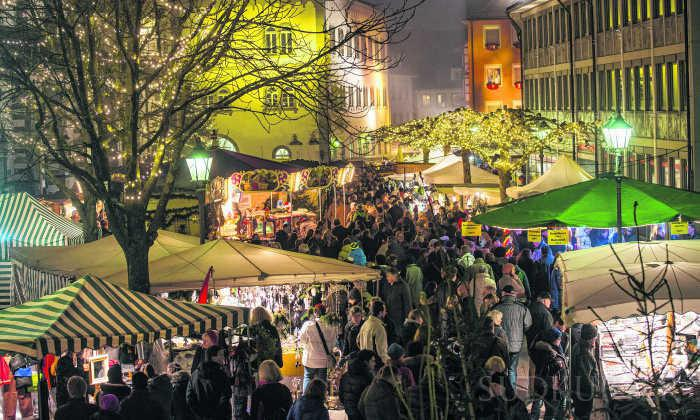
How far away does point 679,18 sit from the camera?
1271 inches

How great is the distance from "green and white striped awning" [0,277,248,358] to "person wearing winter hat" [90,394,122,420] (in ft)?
2.83

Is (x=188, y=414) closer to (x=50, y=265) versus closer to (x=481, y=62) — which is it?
(x=50, y=265)

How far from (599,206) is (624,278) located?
6100 millimetres

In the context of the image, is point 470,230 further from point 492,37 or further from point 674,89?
point 492,37

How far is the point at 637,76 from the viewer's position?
37.5 meters

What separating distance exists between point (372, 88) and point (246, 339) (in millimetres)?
75722

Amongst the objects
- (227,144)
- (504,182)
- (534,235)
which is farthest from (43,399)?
(227,144)

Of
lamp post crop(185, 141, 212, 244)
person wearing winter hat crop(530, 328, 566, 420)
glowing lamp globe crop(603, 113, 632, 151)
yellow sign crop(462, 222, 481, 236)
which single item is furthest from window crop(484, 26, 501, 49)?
person wearing winter hat crop(530, 328, 566, 420)

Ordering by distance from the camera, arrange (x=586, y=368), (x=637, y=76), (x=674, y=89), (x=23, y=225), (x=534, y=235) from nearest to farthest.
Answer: (x=586, y=368)
(x=534, y=235)
(x=23, y=225)
(x=674, y=89)
(x=637, y=76)

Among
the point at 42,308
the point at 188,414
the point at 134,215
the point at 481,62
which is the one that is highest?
the point at 481,62

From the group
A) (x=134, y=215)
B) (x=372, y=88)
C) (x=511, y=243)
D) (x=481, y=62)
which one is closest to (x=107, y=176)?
(x=134, y=215)

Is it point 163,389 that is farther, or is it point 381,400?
point 163,389

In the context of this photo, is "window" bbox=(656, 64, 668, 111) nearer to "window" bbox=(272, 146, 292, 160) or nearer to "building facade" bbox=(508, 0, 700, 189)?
"building facade" bbox=(508, 0, 700, 189)

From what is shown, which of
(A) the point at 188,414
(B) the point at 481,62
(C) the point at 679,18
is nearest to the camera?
(A) the point at 188,414
